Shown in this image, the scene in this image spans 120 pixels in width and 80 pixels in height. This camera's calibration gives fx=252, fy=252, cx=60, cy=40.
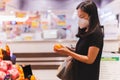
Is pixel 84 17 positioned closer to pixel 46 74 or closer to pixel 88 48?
pixel 88 48

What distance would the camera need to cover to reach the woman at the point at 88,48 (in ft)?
6.94

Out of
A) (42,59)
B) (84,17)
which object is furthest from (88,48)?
(42,59)

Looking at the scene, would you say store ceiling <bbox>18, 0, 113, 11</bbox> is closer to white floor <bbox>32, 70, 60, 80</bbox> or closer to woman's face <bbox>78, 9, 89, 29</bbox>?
white floor <bbox>32, 70, 60, 80</bbox>

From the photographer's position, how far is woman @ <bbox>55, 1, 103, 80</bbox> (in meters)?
2.12

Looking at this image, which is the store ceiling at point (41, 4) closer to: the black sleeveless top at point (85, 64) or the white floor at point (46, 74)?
the white floor at point (46, 74)

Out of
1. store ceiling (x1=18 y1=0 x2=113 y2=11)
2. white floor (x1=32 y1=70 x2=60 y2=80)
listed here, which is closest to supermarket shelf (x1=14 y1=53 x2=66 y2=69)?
white floor (x1=32 y1=70 x2=60 y2=80)

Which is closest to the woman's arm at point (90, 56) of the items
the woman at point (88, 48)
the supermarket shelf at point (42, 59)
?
the woman at point (88, 48)

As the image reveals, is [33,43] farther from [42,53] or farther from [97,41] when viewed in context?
[97,41]

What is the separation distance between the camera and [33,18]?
3904 mm

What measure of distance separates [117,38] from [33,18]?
1.33 meters

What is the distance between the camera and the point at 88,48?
2135mm

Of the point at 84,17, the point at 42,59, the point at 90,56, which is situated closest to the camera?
the point at 90,56

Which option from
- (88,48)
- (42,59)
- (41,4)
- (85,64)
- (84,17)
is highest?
(41,4)

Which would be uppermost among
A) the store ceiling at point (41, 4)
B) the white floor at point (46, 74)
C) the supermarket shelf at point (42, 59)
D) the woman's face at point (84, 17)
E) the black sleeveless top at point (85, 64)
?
the store ceiling at point (41, 4)
